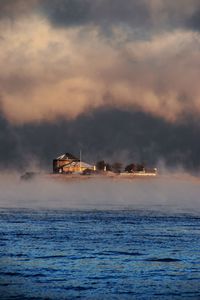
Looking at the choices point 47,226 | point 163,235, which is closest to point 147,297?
point 163,235

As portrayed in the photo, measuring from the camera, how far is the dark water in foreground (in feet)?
93.6

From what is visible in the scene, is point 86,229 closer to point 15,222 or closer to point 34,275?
point 15,222

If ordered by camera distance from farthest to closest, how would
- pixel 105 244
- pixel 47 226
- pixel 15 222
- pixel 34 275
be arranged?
pixel 15 222
pixel 47 226
pixel 105 244
pixel 34 275

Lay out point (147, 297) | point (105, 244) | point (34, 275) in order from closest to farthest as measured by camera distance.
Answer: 1. point (147, 297)
2. point (34, 275)
3. point (105, 244)

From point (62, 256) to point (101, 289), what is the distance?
9440 millimetres

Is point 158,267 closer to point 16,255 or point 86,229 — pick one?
point 16,255

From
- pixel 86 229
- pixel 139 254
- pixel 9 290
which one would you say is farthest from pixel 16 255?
pixel 86 229

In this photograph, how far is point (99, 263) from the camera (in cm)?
3550

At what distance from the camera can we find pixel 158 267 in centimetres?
3431

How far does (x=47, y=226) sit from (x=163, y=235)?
11517mm

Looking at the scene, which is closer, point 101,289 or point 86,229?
point 101,289

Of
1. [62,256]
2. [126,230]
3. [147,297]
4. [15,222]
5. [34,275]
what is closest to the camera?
[147,297]

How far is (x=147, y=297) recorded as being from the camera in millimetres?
27453

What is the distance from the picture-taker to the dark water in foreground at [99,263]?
28516mm
